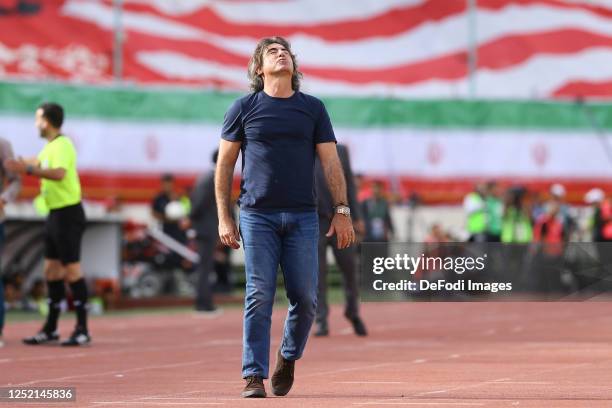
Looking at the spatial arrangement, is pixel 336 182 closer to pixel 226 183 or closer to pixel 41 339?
pixel 226 183

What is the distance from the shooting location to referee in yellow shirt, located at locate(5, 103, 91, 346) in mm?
14758

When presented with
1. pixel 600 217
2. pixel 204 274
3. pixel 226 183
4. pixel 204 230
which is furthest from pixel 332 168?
pixel 600 217

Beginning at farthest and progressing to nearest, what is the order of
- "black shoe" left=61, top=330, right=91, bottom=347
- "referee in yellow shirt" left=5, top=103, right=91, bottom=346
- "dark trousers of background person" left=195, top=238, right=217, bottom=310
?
1. "dark trousers of background person" left=195, top=238, right=217, bottom=310
2. "black shoe" left=61, top=330, right=91, bottom=347
3. "referee in yellow shirt" left=5, top=103, right=91, bottom=346

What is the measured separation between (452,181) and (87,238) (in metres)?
7.74

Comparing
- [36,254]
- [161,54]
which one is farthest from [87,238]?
[161,54]

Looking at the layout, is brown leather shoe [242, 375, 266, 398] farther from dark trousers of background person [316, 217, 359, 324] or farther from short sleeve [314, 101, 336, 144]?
dark trousers of background person [316, 217, 359, 324]

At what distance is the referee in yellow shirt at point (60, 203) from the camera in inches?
581

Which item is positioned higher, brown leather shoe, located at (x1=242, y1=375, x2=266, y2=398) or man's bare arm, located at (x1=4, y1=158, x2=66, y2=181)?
man's bare arm, located at (x1=4, y1=158, x2=66, y2=181)

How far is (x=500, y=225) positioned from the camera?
2678 cm

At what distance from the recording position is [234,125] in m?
10.2

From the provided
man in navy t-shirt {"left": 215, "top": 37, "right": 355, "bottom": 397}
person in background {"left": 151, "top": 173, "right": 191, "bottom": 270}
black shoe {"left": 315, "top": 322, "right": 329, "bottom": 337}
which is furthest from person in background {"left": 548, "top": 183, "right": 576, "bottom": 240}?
man in navy t-shirt {"left": 215, "top": 37, "right": 355, "bottom": 397}

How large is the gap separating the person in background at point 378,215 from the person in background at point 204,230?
3314mm

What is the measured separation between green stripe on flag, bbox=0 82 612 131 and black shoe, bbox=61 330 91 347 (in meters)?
11.0

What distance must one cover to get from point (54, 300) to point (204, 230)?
23.3ft
